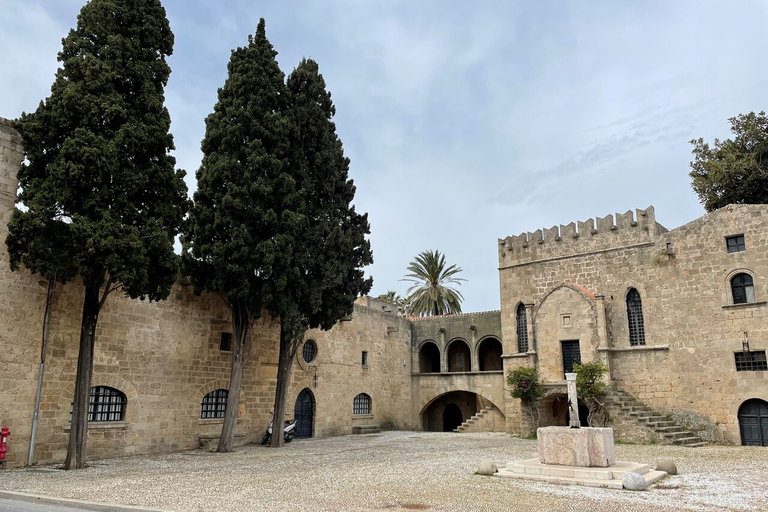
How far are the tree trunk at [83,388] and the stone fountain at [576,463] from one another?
898 centimetres

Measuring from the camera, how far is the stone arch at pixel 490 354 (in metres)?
29.5

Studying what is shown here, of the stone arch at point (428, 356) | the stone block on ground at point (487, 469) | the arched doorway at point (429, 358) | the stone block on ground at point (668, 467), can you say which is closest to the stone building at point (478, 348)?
the stone arch at point (428, 356)

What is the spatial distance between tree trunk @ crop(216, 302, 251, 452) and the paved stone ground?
2.06ft

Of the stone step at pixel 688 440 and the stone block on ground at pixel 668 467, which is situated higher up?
the stone block on ground at pixel 668 467

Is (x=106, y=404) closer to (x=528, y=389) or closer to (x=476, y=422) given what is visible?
(x=528, y=389)

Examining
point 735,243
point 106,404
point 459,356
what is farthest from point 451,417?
point 106,404

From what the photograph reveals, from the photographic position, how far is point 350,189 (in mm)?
18812

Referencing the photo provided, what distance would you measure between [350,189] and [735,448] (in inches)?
568

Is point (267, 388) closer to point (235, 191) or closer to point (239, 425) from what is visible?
point (239, 425)

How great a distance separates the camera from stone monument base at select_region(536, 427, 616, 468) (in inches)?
414

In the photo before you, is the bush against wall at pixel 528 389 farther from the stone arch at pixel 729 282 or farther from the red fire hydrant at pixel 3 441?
the red fire hydrant at pixel 3 441

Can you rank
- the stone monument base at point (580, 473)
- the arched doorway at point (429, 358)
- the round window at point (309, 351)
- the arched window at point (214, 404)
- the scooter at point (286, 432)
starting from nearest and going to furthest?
the stone monument base at point (580, 473) → the arched window at point (214, 404) → the scooter at point (286, 432) → the round window at point (309, 351) → the arched doorway at point (429, 358)

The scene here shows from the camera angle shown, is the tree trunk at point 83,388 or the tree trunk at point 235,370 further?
the tree trunk at point 235,370

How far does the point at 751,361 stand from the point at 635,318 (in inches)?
153
